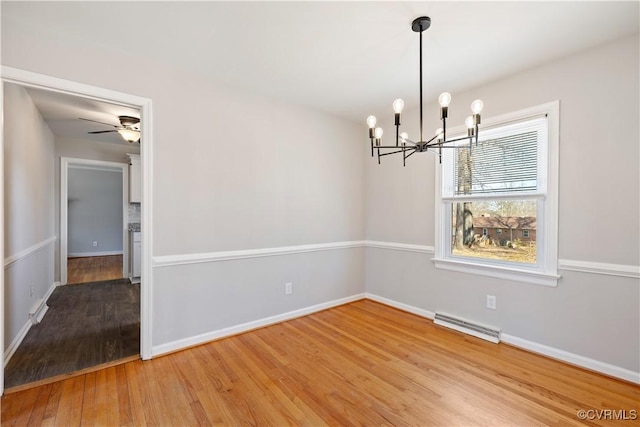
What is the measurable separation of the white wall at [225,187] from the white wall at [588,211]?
1739mm

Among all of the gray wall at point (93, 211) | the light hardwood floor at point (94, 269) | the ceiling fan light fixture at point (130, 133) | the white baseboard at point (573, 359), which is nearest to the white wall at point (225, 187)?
the ceiling fan light fixture at point (130, 133)

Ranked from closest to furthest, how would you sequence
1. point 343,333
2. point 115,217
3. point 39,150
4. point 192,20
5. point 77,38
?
point 192,20, point 77,38, point 343,333, point 39,150, point 115,217

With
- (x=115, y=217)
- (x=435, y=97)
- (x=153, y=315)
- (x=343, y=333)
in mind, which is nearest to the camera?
(x=153, y=315)

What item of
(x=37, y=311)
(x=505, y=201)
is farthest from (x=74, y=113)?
(x=505, y=201)

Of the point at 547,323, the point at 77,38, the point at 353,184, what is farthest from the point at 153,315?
the point at 547,323

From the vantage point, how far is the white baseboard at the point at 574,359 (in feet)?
6.86

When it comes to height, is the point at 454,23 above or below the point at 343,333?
above

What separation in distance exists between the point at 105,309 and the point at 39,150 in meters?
2.14

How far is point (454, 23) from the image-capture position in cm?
193

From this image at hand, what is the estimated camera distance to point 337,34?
206 centimetres

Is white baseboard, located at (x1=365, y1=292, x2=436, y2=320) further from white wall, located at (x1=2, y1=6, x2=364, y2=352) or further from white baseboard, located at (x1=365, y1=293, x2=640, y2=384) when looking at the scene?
white baseboard, located at (x1=365, y1=293, x2=640, y2=384)

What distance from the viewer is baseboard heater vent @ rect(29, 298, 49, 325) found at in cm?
306

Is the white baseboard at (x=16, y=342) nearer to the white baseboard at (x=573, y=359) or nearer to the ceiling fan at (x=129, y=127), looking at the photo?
the ceiling fan at (x=129, y=127)

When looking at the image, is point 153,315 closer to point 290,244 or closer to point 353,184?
point 290,244
